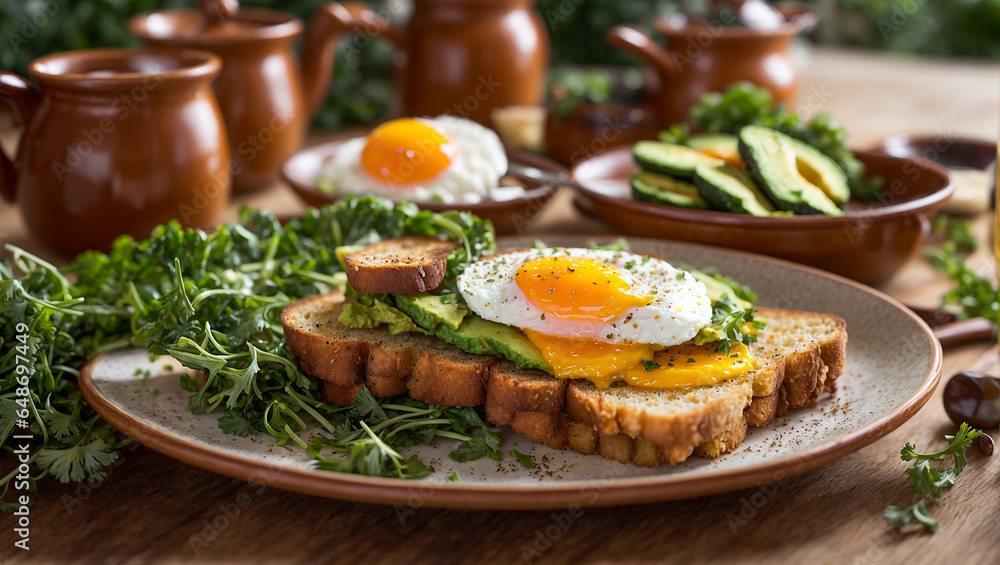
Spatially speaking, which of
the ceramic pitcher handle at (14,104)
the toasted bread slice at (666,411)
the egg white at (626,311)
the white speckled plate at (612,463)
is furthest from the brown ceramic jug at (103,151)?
the toasted bread slice at (666,411)

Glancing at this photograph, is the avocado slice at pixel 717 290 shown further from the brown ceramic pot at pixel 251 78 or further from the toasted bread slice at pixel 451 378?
A: the brown ceramic pot at pixel 251 78

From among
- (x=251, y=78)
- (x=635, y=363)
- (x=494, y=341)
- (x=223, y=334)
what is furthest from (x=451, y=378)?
(x=251, y=78)

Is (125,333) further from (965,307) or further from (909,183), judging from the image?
(909,183)

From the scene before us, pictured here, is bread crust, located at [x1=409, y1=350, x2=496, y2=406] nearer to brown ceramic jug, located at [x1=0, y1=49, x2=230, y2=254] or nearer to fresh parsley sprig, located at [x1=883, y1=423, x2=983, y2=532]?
fresh parsley sprig, located at [x1=883, y1=423, x2=983, y2=532]

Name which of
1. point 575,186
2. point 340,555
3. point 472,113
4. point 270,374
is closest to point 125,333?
point 270,374

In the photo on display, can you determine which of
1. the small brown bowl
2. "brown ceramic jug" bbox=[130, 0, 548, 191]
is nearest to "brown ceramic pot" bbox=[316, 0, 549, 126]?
"brown ceramic jug" bbox=[130, 0, 548, 191]

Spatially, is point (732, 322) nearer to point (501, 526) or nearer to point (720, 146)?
point (501, 526)
